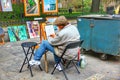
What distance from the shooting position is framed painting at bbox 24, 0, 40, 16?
303 inches

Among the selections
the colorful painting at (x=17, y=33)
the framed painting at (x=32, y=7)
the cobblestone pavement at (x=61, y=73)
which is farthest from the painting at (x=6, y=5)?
the cobblestone pavement at (x=61, y=73)

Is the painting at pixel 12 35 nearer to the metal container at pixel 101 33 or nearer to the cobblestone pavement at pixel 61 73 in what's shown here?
the cobblestone pavement at pixel 61 73

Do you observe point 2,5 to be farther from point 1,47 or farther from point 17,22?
point 1,47

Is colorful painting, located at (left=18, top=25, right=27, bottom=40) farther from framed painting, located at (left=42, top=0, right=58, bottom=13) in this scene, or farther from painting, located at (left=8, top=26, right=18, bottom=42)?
framed painting, located at (left=42, top=0, right=58, bottom=13)

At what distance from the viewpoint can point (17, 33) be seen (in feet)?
24.3

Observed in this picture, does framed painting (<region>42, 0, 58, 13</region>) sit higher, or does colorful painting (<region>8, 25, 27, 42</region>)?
framed painting (<region>42, 0, 58, 13</region>)

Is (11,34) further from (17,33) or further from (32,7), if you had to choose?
(32,7)

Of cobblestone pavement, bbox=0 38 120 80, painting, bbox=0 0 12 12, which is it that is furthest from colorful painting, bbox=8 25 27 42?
cobblestone pavement, bbox=0 38 120 80

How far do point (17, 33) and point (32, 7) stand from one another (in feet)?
4.23

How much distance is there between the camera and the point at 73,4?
1204cm

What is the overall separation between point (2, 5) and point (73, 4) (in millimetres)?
5775

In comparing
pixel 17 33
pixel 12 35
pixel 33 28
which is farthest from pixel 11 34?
pixel 33 28

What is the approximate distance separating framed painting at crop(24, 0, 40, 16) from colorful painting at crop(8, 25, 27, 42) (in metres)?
0.65

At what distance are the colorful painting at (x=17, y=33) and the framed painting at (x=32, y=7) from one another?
0.65 metres
